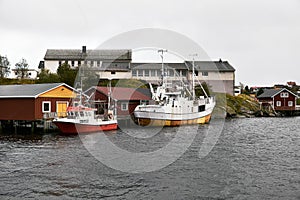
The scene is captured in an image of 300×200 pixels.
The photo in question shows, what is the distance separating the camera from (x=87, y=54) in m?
79.7

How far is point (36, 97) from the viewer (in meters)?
35.5

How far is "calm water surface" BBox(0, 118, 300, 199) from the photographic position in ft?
47.6

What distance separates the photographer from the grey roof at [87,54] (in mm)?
77500

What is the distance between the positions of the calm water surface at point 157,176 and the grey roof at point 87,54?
5347 centimetres

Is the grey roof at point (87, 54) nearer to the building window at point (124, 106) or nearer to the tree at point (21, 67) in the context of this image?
the tree at point (21, 67)

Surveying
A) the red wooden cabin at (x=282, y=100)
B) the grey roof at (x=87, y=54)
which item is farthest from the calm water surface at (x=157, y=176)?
the red wooden cabin at (x=282, y=100)

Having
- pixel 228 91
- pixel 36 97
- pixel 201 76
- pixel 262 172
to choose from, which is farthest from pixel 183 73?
pixel 262 172

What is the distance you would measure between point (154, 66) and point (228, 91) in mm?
18286

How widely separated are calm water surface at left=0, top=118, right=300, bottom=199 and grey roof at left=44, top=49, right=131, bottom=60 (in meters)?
53.5

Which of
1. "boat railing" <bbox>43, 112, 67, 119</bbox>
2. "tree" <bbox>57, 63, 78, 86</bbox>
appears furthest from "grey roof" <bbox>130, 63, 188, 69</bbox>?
"boat railing" <bbox>43, 112, 67, 119</bbox>

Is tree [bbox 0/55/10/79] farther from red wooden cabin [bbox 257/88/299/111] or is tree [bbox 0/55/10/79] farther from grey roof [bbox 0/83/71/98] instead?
red wooden cabin [bbox 257/88/299/111]

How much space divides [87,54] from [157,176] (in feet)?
215

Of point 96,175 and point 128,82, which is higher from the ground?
point 128,82

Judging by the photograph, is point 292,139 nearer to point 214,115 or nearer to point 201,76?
point 214,115
